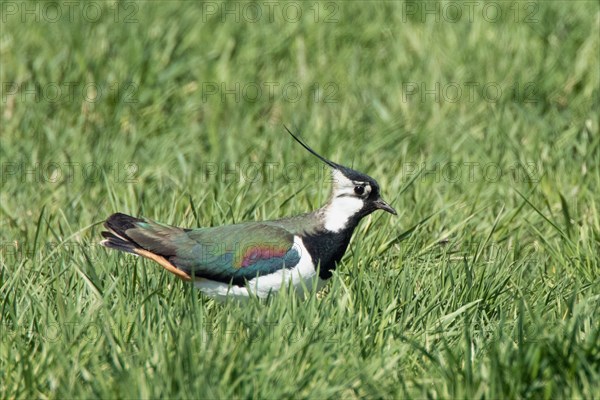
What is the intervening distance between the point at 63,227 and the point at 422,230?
171 cm

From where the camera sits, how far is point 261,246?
14.4ft

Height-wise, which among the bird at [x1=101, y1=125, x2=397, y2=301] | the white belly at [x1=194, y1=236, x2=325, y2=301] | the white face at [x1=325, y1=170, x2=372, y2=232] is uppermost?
the white face at [x1=325, y1=170, x2=372, y2=232]

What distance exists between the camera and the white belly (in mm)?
4297

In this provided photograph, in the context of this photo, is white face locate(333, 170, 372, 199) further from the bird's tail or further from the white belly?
the bird's tail

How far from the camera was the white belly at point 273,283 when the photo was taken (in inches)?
169

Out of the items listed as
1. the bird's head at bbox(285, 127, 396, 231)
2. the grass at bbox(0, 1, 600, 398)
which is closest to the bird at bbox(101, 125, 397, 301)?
the bird's head at bbox(285, 127, 396, 231)

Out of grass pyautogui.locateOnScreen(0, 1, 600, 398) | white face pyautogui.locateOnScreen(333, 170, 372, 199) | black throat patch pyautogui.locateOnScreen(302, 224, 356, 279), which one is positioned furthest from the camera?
white face pyautogui.locateOnScreen(333, 170, 372, 199)

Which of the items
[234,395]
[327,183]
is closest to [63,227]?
[327,183]

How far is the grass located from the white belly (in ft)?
0.26

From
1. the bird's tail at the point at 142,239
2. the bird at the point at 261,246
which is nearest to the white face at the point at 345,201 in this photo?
the bird at the point at 261,246

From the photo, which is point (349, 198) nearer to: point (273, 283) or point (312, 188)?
point (273, 283)

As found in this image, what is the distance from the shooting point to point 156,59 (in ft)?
23.2

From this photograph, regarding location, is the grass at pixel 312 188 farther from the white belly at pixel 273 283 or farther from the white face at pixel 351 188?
the white face at pixel 351 188

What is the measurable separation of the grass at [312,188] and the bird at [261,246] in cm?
10
